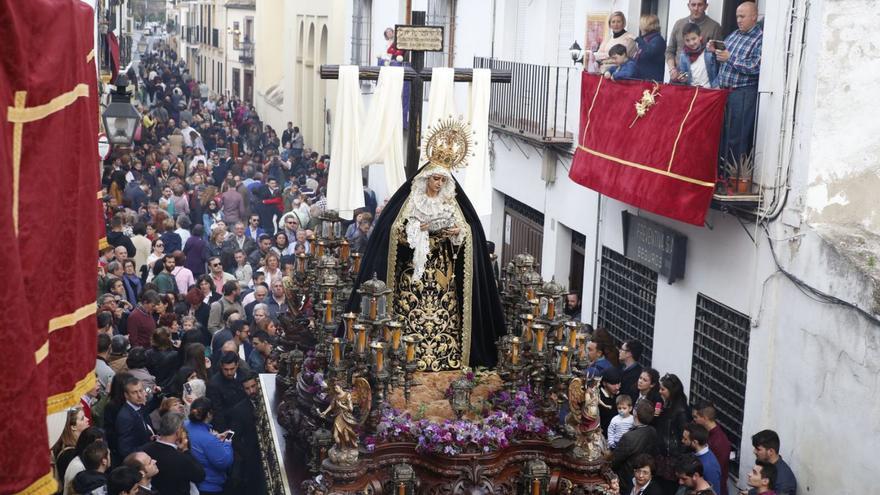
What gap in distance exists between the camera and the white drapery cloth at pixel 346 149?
898cm

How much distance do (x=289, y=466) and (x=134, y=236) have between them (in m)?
7.44

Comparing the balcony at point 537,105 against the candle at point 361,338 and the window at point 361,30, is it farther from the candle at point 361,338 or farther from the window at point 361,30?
the window at point 361,30

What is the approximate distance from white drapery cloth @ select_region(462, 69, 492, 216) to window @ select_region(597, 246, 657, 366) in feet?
12.3

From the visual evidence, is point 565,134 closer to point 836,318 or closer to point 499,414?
point 836,318

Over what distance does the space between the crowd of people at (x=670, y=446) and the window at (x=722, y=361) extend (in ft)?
2.17

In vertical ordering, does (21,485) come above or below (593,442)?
above

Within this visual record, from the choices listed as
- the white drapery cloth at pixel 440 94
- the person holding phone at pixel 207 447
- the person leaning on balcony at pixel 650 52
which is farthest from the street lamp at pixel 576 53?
the person holding phone at pixel 207 447

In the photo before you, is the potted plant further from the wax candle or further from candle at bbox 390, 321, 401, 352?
candle at bbox 390, 321, 401, 352

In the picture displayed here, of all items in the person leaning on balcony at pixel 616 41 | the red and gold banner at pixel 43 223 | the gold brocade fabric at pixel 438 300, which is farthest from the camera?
the person leaning on balcony at pixel 616 41

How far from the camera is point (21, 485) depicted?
106 inches

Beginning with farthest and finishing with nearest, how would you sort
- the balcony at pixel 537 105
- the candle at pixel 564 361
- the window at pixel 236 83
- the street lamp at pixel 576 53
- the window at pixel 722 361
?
the window at pixel 236 83 → the balcony at pixel 537 105 → the street lamp at pixel 576 53 → the window at pixel 722 361 → the candle at pixel 564 361

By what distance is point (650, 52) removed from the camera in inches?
494

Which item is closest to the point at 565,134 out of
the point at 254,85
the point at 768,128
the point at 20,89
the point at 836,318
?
the point at 768,128

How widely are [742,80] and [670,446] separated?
3162 millimetres
